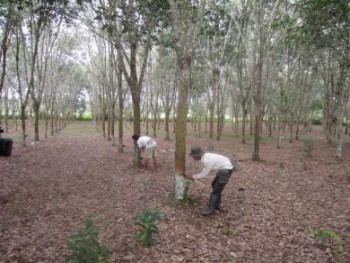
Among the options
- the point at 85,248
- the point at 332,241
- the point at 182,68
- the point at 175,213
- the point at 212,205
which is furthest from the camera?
the point at 182,68

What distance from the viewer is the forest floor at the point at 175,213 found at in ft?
17.3

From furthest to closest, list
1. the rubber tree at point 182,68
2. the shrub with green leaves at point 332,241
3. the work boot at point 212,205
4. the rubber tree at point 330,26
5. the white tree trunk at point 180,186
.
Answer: the rubber tree at point 330,26 < the white tree trunk at point 180,186 < the rubber tree at point 182,68 < the work boot at point 212,205 < the shrub with green leaves at point 332,241

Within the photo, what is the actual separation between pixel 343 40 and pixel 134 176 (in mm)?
14418

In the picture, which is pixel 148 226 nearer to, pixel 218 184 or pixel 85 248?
pixel 85 248

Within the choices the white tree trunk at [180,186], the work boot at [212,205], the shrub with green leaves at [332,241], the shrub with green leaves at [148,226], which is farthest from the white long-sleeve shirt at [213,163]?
the shrub with green leaves at [332,241]

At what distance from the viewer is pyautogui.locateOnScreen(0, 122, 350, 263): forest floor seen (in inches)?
207

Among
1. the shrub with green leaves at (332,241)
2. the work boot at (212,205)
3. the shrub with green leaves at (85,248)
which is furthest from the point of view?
the work boot at (212,205)

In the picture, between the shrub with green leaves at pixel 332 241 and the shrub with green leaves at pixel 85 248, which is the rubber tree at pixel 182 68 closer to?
the shrub with green leaves at pixel 85 248

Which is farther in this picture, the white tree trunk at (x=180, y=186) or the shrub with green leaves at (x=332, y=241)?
the white tree trunk at (x=180, y=186)

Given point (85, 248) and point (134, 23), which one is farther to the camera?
point (134, 23)

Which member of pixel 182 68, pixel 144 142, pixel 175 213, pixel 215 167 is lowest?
pixel 175 213

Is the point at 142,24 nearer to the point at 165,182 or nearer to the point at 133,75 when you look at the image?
the point at 133,75

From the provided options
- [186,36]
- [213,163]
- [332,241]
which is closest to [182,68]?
[186,36]

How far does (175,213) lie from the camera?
264 inches
